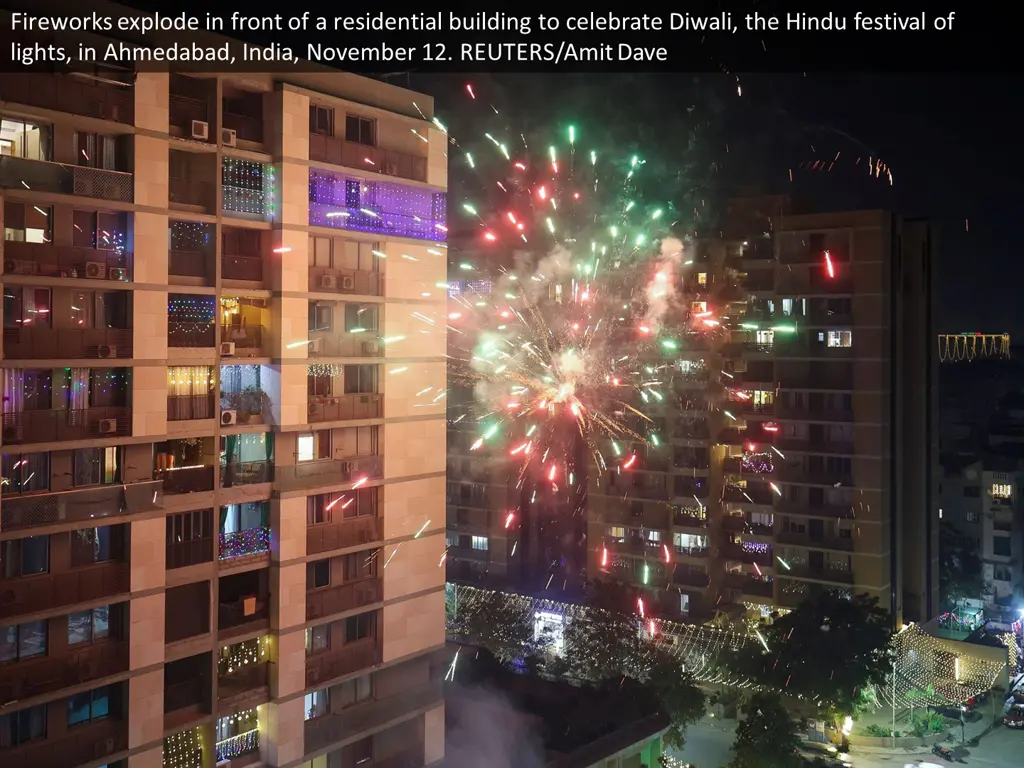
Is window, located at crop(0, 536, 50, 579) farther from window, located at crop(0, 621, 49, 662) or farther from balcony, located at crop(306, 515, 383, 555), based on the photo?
balcony, located at crop(306, 515, 383, 555)

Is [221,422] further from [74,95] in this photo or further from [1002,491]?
[1002,491]

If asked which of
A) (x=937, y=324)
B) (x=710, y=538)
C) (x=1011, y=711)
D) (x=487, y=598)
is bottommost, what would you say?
(x=1011, y=711)

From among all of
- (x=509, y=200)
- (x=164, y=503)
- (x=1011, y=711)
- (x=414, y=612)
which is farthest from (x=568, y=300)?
(x=1011, y=711)

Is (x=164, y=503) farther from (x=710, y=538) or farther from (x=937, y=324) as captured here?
(x=937, y=324)

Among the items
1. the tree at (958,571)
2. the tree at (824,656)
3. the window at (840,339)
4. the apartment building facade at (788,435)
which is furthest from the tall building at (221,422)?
the tree at (958,571)

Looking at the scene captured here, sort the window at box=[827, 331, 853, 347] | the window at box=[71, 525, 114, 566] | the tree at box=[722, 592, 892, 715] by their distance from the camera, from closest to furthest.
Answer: the window at box=[71, 525, 114, 566] → the tree at box=[722, 592, 892, 715] → the window at box=[827, 331, 853, 347]

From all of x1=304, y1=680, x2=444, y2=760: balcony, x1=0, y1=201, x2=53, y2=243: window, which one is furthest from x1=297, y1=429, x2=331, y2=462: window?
x1=0, y1=201, x2=53, y2=243: window
